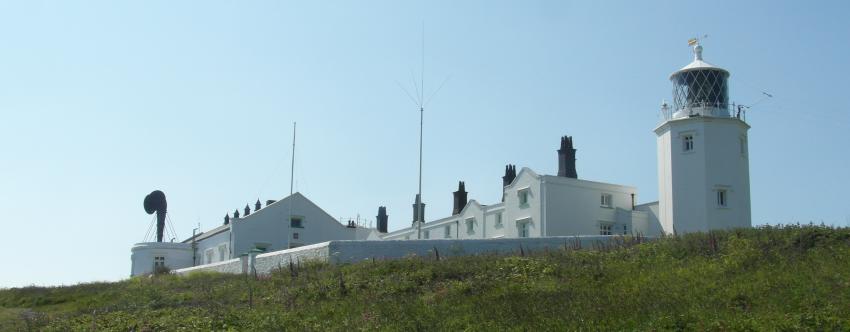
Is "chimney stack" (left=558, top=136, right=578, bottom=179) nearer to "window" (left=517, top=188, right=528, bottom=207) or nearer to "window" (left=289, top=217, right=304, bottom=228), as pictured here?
"window" (left=517, top=188, right=528, bottom=207)

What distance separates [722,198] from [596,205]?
8.93m

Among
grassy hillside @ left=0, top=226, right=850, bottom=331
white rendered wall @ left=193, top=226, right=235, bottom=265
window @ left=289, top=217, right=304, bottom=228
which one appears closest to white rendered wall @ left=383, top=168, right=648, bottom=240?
window @ left=289, top=217, right=304, bottom=228

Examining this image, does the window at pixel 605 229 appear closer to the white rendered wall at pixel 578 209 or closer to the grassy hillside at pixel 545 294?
the white rendered wall at pixel 578 209

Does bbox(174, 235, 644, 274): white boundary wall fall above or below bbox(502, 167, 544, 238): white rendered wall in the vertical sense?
below

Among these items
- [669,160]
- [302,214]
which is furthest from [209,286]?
[302,214]

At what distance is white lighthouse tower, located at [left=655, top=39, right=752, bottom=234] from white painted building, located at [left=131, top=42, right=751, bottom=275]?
4 centimetres

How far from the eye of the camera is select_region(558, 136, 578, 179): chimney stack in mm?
49094

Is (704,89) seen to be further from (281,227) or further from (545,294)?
(281,227)

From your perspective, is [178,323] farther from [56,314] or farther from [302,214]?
[302,214]

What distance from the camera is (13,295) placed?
34281 mm

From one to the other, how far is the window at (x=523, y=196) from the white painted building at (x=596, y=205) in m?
0.05

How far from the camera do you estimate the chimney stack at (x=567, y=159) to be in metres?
49.1

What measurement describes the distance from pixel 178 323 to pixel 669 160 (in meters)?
27.2

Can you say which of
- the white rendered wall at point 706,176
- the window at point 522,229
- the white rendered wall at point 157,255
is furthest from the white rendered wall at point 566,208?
the white rendered wall at point 157,255
